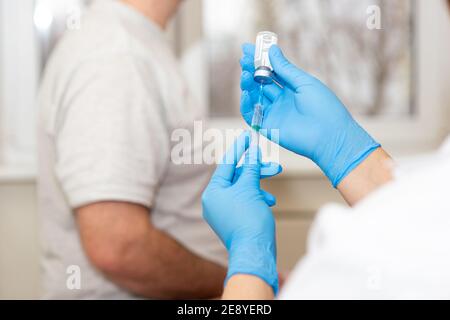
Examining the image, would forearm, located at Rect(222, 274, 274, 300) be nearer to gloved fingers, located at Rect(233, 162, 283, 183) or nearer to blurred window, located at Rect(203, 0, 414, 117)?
gloved fingers, located at Rect(233, 162, 283, 183)

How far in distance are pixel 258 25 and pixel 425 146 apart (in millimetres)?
751

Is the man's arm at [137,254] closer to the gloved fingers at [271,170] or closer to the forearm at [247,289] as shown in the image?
the gloved fingers at [271,170]

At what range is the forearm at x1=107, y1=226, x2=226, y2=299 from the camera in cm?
99

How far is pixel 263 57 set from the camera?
0.87m

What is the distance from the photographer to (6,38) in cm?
184

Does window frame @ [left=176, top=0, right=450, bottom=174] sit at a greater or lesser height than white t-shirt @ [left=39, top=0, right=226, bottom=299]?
greater

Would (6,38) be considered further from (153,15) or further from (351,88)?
(351,88)

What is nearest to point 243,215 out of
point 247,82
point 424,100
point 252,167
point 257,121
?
point 252,167

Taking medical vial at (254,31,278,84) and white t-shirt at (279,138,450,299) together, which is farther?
medical vial at (254,31,278,84)

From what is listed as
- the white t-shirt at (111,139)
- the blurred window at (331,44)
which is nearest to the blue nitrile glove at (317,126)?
the white t-shirt at (111,139)

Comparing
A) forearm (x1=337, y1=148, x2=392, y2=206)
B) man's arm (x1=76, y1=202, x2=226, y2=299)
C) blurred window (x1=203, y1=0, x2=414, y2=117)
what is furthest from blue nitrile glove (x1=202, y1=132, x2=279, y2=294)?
blurred window (x1=203, y1=0, x2=414, y2=117)

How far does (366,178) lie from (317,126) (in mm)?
114

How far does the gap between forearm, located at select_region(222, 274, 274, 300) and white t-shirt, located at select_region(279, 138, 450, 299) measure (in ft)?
0.41
